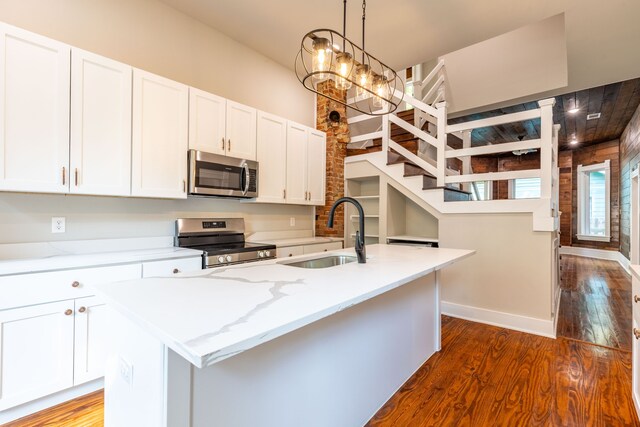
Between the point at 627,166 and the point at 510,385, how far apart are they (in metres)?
6.70

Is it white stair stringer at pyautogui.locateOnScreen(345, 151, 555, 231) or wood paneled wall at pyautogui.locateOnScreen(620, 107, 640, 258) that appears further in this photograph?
wood paneled wall at pyautogui.locateOnScreen(620, 107, 640, 258)

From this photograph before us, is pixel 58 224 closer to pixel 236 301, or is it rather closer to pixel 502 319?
pixel 236 301

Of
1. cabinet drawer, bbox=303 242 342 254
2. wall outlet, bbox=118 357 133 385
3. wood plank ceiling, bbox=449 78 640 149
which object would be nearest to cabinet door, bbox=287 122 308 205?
cabinet drawer, bbox=303 242 342 254

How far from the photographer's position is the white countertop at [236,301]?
2.44 ft

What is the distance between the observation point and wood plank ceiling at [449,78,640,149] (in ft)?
16.0

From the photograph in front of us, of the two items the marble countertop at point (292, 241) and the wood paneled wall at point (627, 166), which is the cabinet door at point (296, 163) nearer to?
the marble countertop at point (292, 241)

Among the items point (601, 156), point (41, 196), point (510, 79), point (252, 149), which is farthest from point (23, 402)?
point (601, 156)

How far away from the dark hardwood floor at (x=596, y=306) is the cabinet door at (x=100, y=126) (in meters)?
4.26

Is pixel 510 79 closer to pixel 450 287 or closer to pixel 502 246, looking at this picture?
pixel 502 246

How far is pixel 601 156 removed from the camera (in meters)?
7.93

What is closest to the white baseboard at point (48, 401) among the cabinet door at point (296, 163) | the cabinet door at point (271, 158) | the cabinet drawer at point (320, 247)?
the cabinet door at point (271, 158)

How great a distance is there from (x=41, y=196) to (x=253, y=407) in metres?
2.27

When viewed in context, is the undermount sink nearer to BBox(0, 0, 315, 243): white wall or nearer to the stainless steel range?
the stainless steel range

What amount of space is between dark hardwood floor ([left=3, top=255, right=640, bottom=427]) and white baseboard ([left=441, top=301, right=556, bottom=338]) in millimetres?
101
